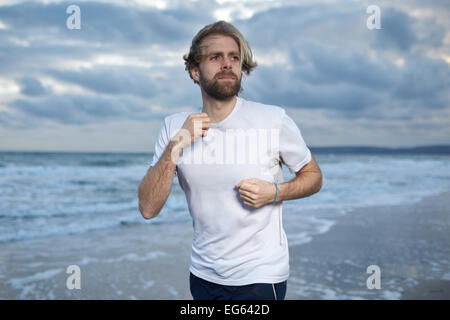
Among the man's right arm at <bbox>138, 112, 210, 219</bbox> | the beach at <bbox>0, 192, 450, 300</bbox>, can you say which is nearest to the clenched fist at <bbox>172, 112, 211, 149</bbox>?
the man's right arm at <bbox>138, 112, 210, 219</bbox>

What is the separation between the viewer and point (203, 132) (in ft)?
6.88

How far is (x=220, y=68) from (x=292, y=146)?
0.60 metres

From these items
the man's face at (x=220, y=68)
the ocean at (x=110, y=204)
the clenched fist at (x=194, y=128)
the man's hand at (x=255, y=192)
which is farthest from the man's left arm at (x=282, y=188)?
the ocean at (x=110, y=204)

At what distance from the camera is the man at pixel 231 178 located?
2.13 metres

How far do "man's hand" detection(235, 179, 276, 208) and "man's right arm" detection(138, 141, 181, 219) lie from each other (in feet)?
1.25

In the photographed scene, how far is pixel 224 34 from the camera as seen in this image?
236 centimetres

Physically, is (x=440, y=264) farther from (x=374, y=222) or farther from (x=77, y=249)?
(x=77, y=249)

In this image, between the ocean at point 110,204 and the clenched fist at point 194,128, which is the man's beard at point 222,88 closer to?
the clenched fist at point 194,128

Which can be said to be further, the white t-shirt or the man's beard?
the man's beard

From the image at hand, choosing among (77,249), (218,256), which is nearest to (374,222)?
(77,249)

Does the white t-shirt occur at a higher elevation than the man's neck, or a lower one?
lower

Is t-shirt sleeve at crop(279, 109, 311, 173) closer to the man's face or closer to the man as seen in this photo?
the man

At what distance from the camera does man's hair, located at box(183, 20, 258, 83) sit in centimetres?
237
